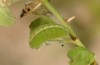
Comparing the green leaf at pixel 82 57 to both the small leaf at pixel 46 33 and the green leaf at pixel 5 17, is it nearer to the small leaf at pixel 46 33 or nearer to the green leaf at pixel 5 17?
the small leaf at pixel 46 33

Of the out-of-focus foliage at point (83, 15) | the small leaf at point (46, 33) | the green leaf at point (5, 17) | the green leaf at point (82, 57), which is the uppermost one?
the out-of-focus foliage at point (83, 15)

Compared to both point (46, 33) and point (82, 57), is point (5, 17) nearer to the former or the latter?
point (46, 33)

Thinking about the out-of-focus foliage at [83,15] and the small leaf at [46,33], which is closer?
the small leaf at [46,33]

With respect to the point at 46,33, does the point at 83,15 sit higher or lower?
higher

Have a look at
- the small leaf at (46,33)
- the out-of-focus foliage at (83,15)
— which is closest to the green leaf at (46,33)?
the small leaf at (46,33)

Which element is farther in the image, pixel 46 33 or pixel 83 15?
pixel 83 15

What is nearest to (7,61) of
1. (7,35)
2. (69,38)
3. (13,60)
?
(13,60)

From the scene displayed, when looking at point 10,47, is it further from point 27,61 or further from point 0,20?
point 0,20

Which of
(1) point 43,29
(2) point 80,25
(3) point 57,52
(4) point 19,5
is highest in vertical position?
(4) point 19,5

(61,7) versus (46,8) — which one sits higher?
(61,7)

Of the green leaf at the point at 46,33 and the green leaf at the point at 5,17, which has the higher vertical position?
the green leaf at the point at 5,17

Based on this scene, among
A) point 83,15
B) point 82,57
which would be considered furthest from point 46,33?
point 83,15
